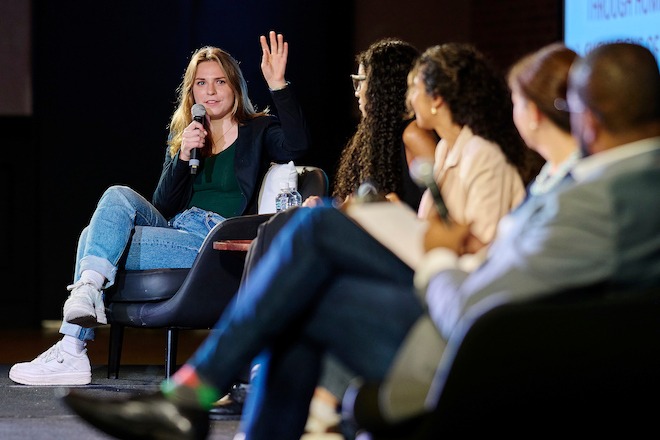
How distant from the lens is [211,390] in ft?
6.57

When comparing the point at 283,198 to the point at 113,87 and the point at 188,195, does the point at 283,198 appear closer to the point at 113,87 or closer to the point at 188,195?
the point at 188,195

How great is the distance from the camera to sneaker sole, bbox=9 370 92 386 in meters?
4.23

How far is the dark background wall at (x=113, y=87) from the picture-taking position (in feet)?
21.7

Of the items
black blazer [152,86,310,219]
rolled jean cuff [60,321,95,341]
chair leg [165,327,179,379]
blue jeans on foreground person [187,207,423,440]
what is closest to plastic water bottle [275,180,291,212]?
black blazer [152,86,310,219]

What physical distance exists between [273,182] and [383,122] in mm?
1100

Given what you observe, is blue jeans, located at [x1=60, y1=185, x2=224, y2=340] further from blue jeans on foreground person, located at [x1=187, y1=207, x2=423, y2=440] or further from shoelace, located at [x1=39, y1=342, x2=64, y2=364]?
blue jeans on foreground person, located at [x1=187, y1=207, x2=423, y2=440]

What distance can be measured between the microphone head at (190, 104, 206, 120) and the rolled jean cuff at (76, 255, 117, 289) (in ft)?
2.32

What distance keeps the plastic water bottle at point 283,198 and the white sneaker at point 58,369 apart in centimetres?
98

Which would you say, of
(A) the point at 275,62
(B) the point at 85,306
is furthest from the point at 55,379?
(A) the point at 275,62

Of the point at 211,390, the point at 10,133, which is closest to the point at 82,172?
the point at 10,133

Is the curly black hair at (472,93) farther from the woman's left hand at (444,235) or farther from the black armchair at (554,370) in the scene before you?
the black armchair at (554,370)

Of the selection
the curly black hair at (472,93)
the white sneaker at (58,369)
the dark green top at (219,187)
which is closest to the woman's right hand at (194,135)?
the dark green top at (219,187)

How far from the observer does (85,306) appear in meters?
3.97

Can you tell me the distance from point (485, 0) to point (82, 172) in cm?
276
